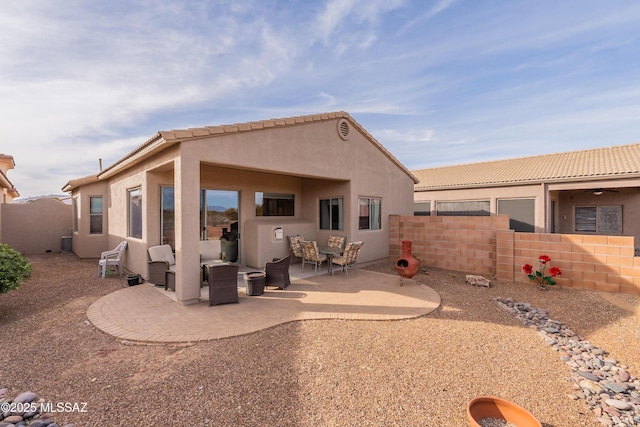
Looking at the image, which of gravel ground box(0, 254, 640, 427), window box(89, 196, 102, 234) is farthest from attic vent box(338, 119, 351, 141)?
window box(89, 196, 102, 234)

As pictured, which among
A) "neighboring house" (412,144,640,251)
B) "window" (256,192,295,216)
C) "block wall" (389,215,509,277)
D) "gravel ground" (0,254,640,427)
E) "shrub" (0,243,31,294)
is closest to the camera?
"gravel ground" (0,254,640,427)

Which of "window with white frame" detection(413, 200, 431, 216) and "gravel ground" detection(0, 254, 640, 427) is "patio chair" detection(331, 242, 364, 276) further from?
"window with white frame" detection(413, 200, 431, 216)

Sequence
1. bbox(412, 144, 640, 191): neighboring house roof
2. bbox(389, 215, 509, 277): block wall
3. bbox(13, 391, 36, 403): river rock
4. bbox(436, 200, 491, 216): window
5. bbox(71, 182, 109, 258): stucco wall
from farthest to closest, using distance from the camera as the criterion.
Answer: bbox(436, 200, 491, 216): window → bbox(412, 144, 640, 191): neighboring house roof → bbox(71, 182, 109, 258): stucco wall → bbox(389, 215, 509, 277): block wall → bbox(13, 391, 36, 403): river rock

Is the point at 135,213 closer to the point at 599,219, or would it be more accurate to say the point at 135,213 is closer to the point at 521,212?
the point at 521,212

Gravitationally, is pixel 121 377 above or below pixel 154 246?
below

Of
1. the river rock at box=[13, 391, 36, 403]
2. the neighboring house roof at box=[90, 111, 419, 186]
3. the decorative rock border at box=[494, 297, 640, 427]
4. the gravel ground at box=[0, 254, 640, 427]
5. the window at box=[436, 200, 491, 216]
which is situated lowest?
the decorative rock border at box=[494, 297, 640, 427]

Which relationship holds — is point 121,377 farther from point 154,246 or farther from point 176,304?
point 154,246

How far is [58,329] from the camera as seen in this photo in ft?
17.4

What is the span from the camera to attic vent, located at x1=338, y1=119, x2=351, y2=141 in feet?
34.6

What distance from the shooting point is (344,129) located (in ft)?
35.3

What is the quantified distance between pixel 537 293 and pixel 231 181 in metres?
10.2

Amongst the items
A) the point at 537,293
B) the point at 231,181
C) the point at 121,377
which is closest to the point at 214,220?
the point at 231,181

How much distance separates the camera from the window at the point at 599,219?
14516 mm

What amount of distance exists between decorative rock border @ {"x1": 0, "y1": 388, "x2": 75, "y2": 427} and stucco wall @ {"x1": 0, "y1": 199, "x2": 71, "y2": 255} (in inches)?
668
